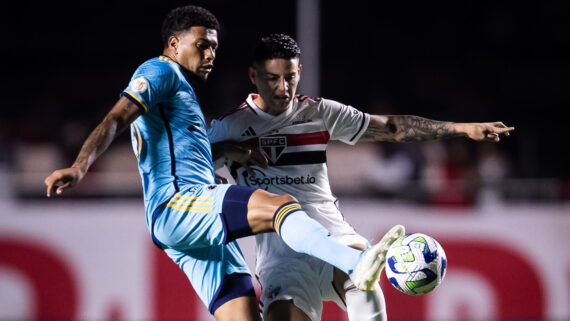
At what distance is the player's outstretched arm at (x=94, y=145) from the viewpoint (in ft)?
9.16

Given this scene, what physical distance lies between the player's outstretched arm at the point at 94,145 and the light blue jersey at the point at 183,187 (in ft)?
0.23

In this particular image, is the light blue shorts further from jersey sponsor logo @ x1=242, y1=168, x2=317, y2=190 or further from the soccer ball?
the soccer ball

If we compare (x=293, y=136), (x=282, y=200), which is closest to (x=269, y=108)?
(x=293, y=136)

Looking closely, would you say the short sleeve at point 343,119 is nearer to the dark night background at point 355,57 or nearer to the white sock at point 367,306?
the white sock at point 367,306

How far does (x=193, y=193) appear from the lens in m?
3.27

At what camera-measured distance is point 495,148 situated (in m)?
9.91

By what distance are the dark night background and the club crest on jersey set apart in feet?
25.0

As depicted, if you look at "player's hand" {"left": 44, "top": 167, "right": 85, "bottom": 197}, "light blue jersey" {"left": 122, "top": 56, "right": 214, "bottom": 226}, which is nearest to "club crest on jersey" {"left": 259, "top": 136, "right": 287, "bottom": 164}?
"light blue jersey" {"left": 122, "top": 56, "right": 214, "bottom": 226}

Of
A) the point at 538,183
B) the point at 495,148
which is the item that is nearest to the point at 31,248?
the point at 538,183

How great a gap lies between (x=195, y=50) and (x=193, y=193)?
2.47 feet

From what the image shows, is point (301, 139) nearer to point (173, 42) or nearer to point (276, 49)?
point (276, 49)

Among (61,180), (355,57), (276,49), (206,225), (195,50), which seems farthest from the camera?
(355,57)

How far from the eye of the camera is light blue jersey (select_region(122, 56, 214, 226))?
3350 millimetres

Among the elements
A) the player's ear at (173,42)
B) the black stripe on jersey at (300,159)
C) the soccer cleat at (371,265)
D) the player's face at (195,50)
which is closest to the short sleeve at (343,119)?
the black stripe on jersey at (300,159)
